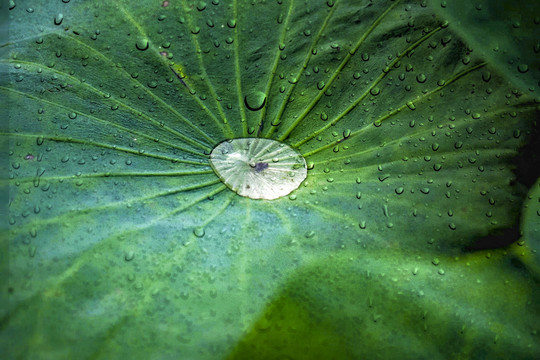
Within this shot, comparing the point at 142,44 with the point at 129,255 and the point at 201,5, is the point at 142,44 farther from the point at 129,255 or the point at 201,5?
the point at 129,255

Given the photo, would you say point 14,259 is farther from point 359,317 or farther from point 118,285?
point 359,317

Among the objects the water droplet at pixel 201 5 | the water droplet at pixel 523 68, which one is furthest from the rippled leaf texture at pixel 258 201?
the water droplet at pixel 523 68

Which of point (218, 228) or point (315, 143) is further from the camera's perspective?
point (315, 143)

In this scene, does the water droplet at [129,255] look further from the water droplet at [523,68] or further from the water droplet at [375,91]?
the water droplet at [523,68]

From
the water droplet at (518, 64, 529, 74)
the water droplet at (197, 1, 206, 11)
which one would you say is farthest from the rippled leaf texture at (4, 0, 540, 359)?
Answer: the water droplet at (518, 64, 529, 74)

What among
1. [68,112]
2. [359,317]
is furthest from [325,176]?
[68,112]

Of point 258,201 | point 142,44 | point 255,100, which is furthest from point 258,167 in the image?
point 142,44
